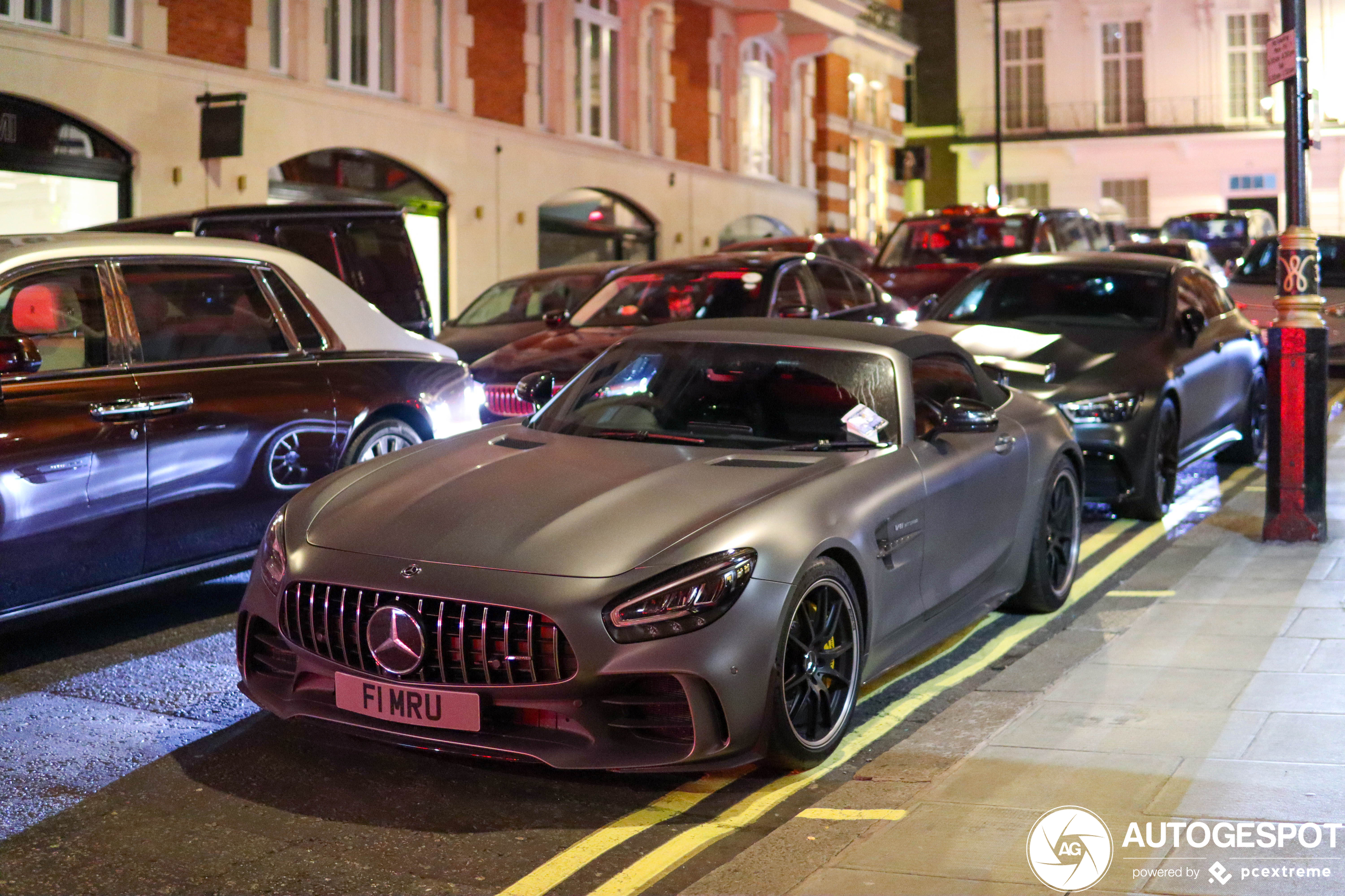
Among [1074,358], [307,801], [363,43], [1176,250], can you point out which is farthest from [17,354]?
[363,43]

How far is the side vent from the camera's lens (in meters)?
5.84

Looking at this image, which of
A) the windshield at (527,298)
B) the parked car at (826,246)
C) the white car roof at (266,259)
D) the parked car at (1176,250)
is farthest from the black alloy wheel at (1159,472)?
the parked car at (826,246)

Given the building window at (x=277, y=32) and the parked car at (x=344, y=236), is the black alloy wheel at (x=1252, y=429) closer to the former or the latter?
the parked car at (x=344, y=236)

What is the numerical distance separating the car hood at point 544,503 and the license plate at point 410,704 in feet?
1.29

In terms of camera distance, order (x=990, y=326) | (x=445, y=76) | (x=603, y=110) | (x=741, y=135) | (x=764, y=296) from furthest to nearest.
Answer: (x=741, y=135) → (x=603, y=110) → (x=445, y=76) → (x=764, y=296) → (x=990, y=326)

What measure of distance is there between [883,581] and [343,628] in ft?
6.10

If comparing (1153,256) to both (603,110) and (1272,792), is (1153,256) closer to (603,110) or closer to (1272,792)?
(1272,792)

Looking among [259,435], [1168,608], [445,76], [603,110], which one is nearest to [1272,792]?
[1168,608]

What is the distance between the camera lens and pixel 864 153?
A: 1614 inches

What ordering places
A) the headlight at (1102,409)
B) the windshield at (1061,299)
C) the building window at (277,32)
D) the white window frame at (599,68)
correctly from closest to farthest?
the headlight at (1102,409), the windshield at (1061,299), the building window at (277,32), the white window frame at (599,68)

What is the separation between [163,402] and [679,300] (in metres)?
5.74

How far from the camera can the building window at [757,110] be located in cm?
3291

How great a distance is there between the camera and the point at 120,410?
6.31m

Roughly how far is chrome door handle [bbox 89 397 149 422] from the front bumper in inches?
81.8
